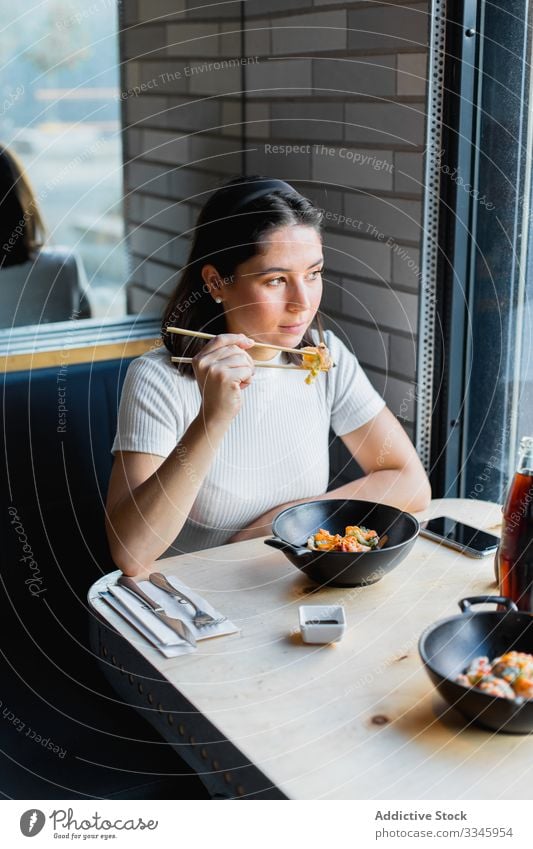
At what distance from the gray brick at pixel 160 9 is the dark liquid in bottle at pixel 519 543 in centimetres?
152

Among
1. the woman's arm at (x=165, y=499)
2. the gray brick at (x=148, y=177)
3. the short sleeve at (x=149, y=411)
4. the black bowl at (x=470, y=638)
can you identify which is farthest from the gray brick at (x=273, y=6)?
the black bowl at (x=470, y=638)

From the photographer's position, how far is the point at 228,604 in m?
1.19

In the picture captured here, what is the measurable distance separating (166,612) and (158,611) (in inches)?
0.4

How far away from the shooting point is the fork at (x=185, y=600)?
3.68ft

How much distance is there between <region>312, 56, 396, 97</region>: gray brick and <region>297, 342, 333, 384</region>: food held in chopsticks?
0.55 metres

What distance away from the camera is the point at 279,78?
6.76 feet

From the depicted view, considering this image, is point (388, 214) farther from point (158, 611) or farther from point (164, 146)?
point (158, 611)

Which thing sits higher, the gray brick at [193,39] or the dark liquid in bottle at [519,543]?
the gray brick at [193,39]

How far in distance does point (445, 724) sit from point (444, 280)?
1.06m

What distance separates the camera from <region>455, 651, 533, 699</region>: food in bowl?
894 mm

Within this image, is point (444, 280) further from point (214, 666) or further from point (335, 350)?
point (214, 666)

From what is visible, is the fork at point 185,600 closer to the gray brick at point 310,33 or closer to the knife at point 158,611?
the knife at point 158,611

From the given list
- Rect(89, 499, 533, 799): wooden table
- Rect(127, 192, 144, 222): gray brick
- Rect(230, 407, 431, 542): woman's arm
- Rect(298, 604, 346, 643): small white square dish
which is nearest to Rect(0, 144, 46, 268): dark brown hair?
Rect(127, 192, 144, 222): gray brick
